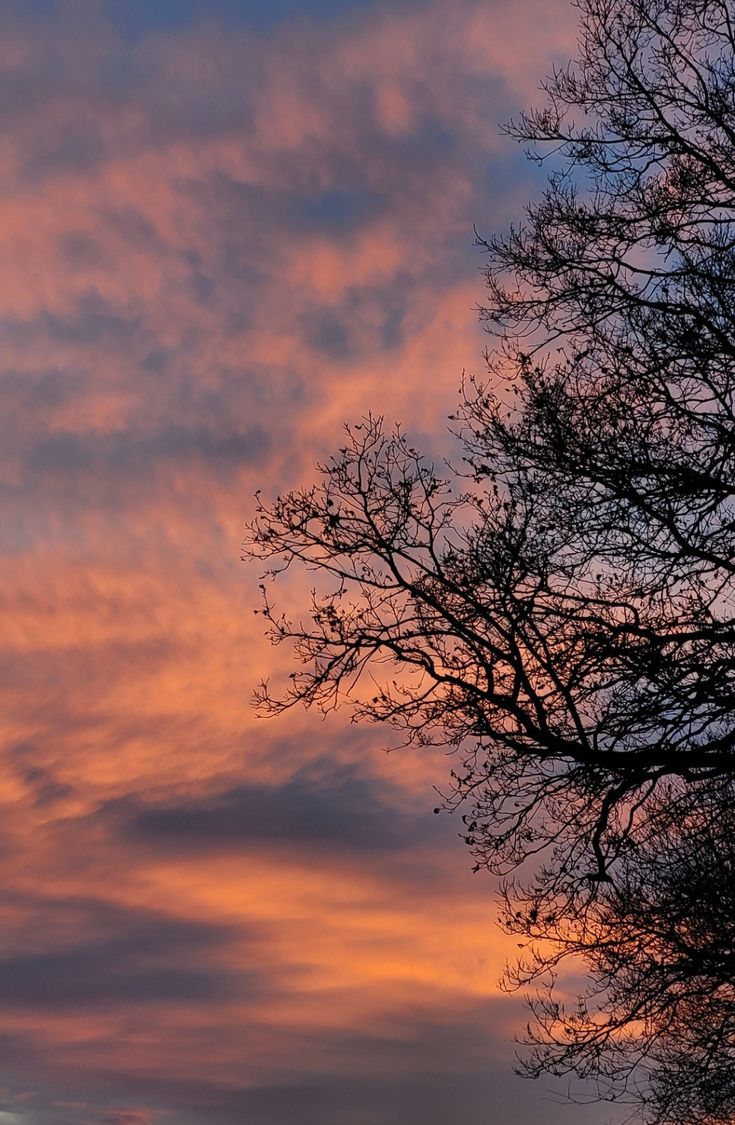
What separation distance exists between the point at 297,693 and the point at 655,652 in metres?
2.74

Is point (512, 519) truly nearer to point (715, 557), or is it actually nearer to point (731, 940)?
point (715, 557)

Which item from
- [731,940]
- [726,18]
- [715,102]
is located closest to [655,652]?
[731,940]

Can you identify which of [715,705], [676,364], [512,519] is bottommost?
[715,705]

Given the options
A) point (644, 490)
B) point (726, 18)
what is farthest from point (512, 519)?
→ point (726, 18)

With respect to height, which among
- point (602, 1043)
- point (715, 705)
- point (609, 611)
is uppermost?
point (609, 611)

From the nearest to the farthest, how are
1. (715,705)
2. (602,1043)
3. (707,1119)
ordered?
(715,705)
(602,1043)
(707,1119)

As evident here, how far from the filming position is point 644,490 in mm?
9148

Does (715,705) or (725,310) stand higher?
(725,310)

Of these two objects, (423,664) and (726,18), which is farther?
(726,18)

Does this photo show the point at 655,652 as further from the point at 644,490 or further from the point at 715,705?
the point at 644,490

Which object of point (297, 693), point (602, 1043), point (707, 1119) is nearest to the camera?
point (297, 693)

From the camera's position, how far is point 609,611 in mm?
9320

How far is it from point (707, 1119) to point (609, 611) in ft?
32.9

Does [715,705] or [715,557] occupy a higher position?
[715,557]
